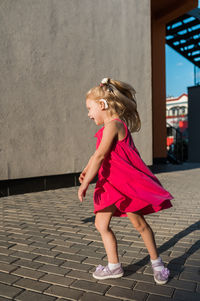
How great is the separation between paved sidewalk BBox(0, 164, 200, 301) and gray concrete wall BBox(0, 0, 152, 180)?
1976 millimetres

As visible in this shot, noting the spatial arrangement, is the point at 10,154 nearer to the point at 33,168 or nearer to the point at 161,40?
the point at 33,168

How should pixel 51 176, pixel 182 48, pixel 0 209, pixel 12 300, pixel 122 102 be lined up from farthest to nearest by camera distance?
pixel 182 48
pixel 51 176
pixel 0 209
pixel 122 102
pixel 12 300

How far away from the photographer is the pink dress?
209cm

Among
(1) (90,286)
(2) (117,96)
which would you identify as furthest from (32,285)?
(2) (117,96)

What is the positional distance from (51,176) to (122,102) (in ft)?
16.9

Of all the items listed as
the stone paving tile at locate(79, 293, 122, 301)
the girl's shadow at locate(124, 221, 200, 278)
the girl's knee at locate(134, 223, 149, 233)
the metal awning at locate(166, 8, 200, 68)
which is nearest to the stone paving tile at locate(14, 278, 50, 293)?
the stone paving tile at locate(79, 293, 122, 301)

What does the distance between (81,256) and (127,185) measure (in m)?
1.11

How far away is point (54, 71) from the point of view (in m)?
7.03

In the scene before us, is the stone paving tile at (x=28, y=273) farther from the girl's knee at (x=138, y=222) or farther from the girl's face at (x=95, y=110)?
the girl's face at (x=95, y=110)

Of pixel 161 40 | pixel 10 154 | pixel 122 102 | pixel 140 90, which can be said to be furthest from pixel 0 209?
pixel 161 40

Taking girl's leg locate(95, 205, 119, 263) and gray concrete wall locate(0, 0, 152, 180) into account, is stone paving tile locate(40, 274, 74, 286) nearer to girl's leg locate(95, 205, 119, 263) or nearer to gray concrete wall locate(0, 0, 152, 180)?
girl's leg locate(95, 205, 119, 263)

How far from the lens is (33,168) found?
260 inches

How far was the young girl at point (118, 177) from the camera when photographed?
82.4 inches

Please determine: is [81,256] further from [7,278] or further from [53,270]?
[7,278]
